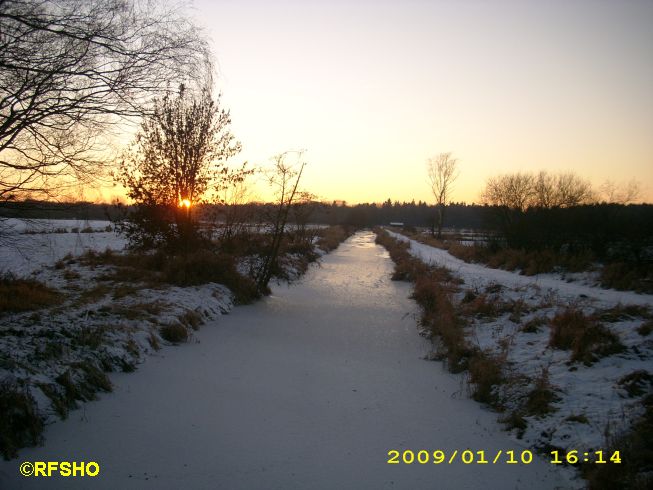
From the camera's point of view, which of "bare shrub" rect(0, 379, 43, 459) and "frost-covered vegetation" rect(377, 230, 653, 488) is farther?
"frost-covered vegetation" rect(377, 230, 653, 488)

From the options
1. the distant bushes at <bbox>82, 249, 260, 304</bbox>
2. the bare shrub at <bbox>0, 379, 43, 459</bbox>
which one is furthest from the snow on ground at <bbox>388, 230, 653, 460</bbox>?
the distant bushes at <bbox>82, 249, 260, 304</bbox>

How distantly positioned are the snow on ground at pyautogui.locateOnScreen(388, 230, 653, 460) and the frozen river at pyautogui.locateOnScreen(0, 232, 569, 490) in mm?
526

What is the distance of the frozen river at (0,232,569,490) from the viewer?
3.78 metres

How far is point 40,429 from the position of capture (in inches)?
Answer: 156

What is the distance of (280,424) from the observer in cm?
478

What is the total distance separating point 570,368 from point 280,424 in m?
4.50

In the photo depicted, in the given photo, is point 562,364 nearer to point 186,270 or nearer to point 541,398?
point 541,398

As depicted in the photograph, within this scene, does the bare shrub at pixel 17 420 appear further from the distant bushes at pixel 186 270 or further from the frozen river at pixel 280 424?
the distant bushes at pixel 186 270

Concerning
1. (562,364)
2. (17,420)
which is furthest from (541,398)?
(17,420)

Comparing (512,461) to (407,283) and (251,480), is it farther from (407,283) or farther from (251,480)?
(407,283)

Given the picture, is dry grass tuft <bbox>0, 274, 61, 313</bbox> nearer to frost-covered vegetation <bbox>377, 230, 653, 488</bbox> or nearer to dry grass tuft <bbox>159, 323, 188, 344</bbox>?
dry grass tuft <bbox>159, 323, 188, 344</bbox>
